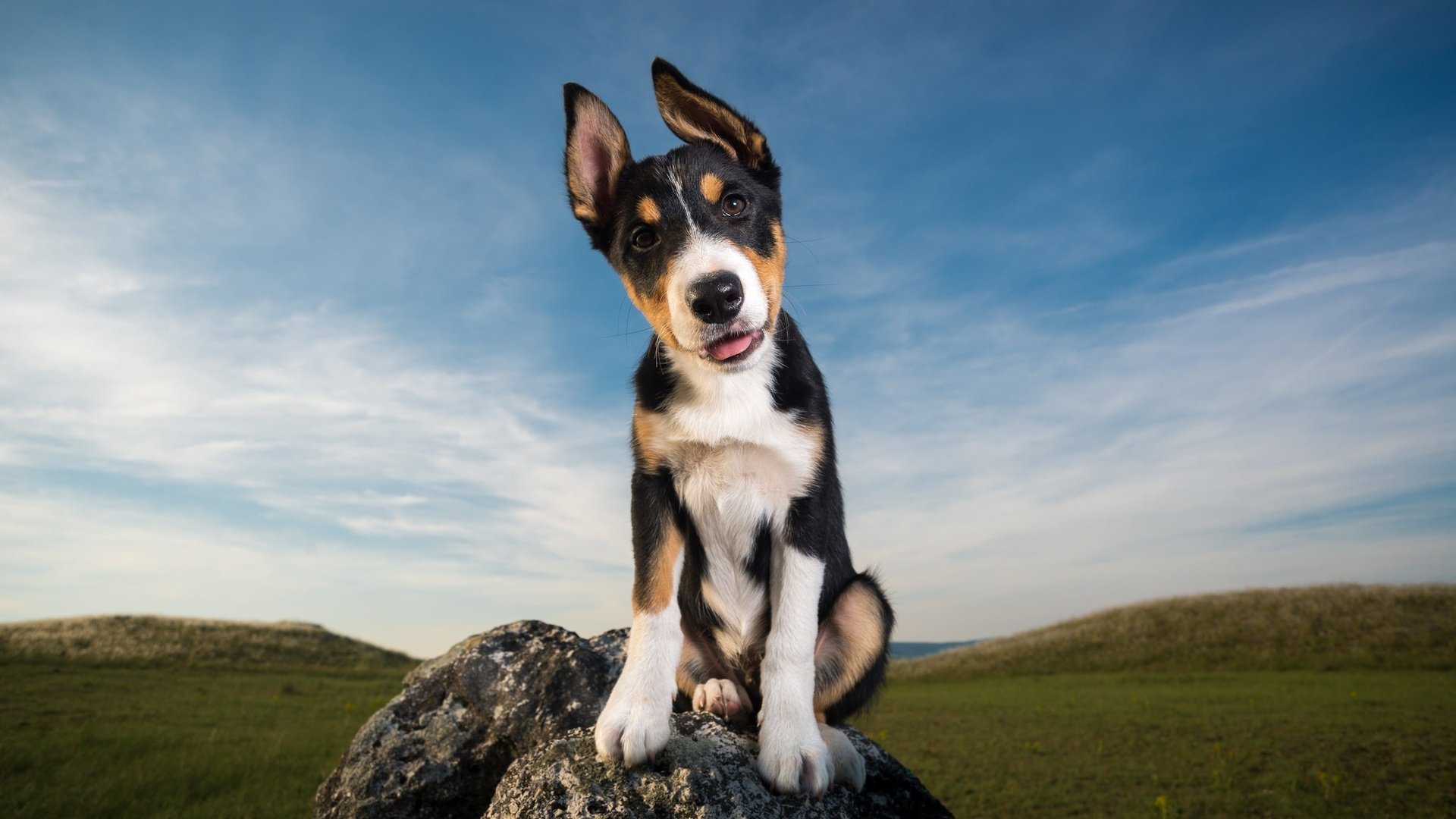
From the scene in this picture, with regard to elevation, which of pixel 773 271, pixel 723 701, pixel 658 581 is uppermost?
pixel 773 271

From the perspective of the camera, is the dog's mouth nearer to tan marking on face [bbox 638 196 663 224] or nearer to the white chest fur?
the white chest fur

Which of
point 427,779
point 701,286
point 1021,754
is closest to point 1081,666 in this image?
point 1021,754

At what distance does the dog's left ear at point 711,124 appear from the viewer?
3.23 meters

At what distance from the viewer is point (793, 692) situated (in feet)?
9.13

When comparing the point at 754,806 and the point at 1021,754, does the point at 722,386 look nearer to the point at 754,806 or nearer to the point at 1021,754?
the point at 754,806

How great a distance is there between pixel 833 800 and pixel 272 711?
1101 centimetres

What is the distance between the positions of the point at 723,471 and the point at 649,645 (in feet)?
2.13

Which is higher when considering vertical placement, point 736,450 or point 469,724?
point 736,450

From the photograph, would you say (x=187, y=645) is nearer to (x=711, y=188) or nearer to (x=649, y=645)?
(x=649, y=645)

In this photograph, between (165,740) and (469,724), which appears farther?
(165,740)

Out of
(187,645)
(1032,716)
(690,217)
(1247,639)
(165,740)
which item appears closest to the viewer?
(690,217)

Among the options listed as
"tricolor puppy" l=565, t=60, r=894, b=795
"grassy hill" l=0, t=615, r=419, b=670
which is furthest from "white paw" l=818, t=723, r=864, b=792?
"grassy hill" l=0, t=615, r=419, b=670

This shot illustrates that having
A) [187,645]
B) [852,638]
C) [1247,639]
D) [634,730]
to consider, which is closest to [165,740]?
[634,730]

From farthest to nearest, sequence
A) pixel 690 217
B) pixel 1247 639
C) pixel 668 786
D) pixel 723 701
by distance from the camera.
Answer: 1. pixel 1247 639
2. pixel 723 701
3. pixel 690 217
4. pixel 668 786
